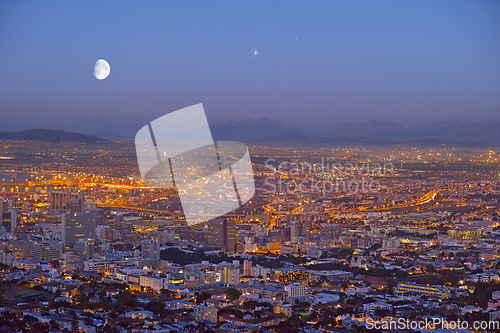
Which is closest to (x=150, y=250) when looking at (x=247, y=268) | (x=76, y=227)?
(x=247, y=268)

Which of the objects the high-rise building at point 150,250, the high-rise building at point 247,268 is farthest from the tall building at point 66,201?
the high-rise building at point 247,268

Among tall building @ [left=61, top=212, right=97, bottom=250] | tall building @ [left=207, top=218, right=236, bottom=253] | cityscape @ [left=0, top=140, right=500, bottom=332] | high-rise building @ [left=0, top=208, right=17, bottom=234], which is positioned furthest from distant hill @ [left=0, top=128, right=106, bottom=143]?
tall building @ [left=207, top=218, right=236, bottom=253]

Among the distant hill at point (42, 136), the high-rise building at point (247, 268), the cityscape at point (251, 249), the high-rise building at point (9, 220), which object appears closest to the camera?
the cityscape at point (251, 249)

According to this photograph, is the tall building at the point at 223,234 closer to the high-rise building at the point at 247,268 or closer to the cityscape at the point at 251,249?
the cityscape at the point at 251,249

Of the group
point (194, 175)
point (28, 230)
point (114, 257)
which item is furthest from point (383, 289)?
point (194, 175)

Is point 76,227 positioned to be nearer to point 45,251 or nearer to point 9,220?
point 45,251

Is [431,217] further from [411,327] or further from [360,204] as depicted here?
[411,327]

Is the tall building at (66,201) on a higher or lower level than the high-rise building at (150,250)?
higher

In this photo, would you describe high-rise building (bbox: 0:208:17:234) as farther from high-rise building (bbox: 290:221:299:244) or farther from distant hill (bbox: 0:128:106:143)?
distant hill (bbox: 0:128:106:143)
